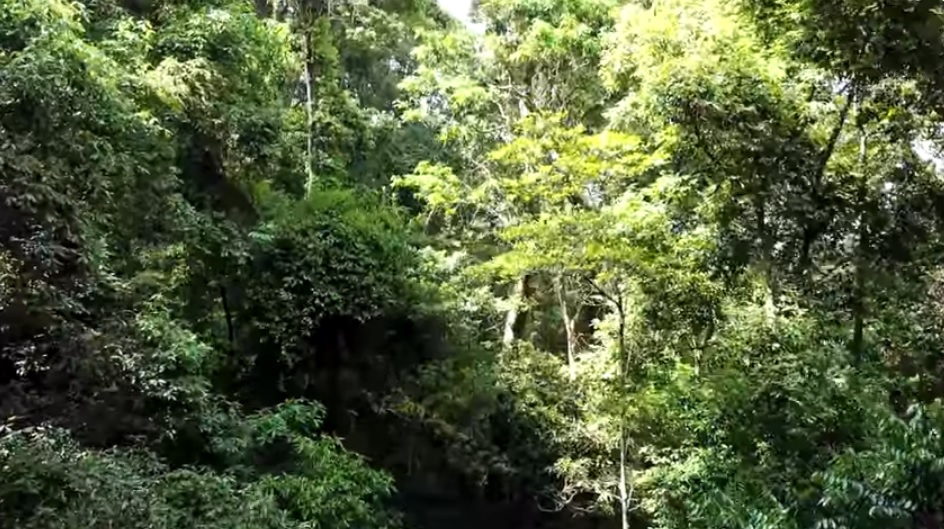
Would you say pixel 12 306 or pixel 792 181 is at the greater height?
pixel 792 181

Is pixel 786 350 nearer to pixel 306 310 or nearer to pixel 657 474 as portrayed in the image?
pixel 657 474

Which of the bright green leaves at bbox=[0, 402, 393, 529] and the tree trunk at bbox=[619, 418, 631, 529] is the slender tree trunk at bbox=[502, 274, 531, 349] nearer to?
the tree trunk at bbox=[619, 418, 631, 529]

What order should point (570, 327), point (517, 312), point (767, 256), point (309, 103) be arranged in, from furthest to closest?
point (517, 312)
point (309, 103)
point (570, 327)
point (767, 256)

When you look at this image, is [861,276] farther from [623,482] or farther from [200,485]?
[200,485]

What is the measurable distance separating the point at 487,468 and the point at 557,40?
3.90 m

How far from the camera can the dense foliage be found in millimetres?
4047

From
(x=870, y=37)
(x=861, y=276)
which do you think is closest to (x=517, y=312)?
(x=861, y=276)

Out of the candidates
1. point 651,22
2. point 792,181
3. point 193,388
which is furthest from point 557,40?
point 193,388

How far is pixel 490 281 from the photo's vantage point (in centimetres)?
845

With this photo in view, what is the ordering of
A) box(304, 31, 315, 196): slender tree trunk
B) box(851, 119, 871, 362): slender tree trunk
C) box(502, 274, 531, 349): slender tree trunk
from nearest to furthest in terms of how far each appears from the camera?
box(851, 119, 871, 362): slender tree trunk → box(304, 31, 315, 196): slender tree trunk → box(502, 274, 531, 349): slender tree trunk

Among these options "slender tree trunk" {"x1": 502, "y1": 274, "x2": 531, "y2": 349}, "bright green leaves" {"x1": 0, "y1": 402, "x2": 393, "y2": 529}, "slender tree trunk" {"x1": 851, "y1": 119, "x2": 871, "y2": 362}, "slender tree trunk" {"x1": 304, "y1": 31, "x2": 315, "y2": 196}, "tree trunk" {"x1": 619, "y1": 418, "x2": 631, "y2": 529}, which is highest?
"slender tree trunk" {"x1": 304, "y1": 31, "x2": 315, "y2": 196}

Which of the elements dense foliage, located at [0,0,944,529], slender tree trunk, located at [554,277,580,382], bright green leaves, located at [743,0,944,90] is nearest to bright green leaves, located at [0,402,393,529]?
dense foliage, located at [0,0,944,529]

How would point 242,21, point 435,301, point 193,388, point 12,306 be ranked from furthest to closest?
1. point 435,301
2. point 242,21
3. point 193,388
4. point 12,306

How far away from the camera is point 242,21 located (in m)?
6.29
